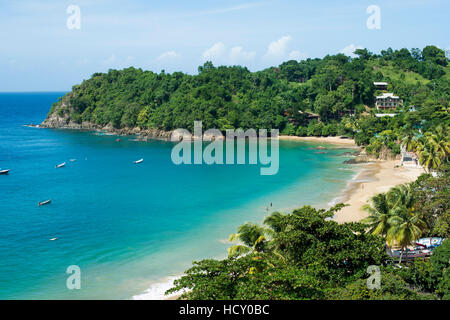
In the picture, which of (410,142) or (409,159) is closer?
(410,142)

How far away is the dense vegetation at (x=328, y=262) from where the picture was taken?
40.9ft

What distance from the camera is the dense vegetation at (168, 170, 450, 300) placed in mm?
12469

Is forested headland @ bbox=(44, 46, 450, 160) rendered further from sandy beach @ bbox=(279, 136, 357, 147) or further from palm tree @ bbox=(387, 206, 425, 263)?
palm tree @ bbox=(387, 206, 425, 263)

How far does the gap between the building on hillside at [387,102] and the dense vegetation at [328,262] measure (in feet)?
211

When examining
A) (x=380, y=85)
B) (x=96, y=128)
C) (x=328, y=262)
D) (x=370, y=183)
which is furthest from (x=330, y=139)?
(x=328, y=262)

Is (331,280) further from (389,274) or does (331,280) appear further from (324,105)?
(324,105)

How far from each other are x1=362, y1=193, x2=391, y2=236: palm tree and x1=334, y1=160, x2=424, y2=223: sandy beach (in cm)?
943

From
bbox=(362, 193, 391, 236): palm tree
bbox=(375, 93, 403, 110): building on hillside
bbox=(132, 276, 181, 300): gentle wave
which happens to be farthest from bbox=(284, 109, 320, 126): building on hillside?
bbox=(132, 276, 181, 300): gentle wave

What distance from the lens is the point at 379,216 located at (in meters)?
21.8

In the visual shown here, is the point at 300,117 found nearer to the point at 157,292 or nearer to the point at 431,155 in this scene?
the point at 431,155

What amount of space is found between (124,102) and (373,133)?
5960 centimetres

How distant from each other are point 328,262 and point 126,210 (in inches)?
948

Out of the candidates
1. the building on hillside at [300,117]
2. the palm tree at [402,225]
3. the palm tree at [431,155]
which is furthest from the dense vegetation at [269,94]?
the palm tree at [402,225]
